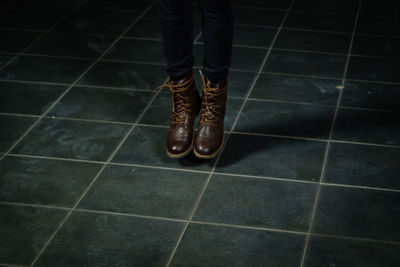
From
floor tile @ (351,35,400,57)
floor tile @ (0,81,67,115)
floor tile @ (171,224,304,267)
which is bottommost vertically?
floor tile @ (351,35,400,57)

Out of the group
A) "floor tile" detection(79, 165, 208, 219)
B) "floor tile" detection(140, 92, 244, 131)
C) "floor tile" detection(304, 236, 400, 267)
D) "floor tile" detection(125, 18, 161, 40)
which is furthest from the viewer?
"floor tile" detection(125, 18, 161, 40)

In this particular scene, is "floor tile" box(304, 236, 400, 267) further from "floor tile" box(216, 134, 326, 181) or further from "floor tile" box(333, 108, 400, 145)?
"floor tile" box(333, 108, 400, 145)

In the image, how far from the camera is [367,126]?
2.15 meters

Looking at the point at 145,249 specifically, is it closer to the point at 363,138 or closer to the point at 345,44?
the point at 363,138

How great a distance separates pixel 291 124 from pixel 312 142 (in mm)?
130

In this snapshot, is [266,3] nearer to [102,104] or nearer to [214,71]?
[102,104]

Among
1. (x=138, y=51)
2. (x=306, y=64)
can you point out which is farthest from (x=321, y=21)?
(x=138, y=51)

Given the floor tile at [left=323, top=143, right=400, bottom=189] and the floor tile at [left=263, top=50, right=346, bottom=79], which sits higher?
the floor tile at [left=323, top=143, right=400, bottom=189]

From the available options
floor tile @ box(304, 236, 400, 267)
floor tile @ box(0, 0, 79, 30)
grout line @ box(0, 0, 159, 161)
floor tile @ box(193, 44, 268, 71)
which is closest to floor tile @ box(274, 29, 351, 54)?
floor tile @ box(193, 44, 268, 71)

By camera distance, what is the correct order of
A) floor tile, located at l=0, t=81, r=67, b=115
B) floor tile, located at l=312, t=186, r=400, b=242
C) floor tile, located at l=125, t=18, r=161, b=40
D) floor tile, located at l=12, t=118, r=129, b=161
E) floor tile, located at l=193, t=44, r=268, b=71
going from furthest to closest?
floor tile, located at l=125, t=18, r=161, b=40 → floor tile, located at l=193, t=44, r=268, b=71 → floor tile, located at l=0, t=81, r=67, b=115 → floor tile, located at l=12, t=118, r=129, b=161 → floor tile, located at l=312, t=186, r=400, b=242

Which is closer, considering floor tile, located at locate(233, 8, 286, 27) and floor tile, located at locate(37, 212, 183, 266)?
floor tile, located at locate(37, 212, 183, 266)

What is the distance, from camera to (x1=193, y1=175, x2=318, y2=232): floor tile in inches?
66.9

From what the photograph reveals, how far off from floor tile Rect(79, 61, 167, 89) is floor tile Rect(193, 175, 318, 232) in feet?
2.41

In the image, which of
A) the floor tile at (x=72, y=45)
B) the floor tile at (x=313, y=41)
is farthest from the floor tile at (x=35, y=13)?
the floor tile at (x=313, y=41)
